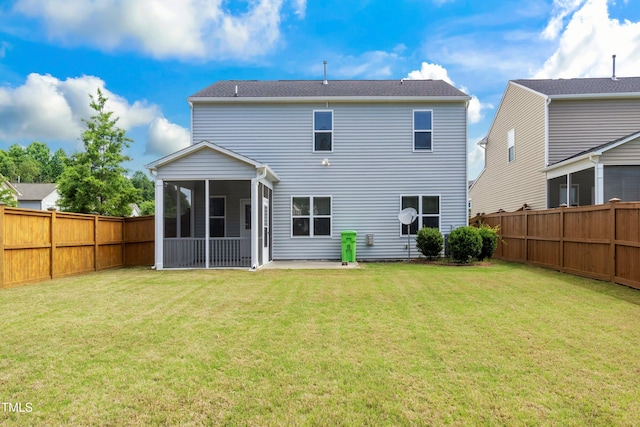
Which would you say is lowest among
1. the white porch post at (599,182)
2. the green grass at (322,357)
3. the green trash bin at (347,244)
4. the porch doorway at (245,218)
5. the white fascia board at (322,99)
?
the green grass at (322,357)

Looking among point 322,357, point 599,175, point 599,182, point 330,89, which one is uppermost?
point 330,89

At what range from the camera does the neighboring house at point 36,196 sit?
34.8m

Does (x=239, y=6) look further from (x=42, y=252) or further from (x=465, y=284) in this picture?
(x=465, y=284)

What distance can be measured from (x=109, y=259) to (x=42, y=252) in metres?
A: 2.71

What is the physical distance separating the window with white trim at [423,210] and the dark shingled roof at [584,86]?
21.1 ft

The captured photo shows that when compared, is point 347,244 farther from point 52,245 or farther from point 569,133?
point 569,133

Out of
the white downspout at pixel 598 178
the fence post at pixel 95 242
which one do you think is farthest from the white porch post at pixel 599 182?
the fence post at pixel 95 242

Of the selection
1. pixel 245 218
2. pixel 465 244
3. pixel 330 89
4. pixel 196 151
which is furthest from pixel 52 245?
pixel 465 244

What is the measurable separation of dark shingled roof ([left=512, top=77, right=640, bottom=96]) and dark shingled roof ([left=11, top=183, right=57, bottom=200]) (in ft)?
136

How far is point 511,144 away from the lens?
17.0 m

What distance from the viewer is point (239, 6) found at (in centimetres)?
1295

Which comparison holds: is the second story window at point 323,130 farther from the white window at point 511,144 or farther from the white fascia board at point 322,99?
the white window at point 511,144

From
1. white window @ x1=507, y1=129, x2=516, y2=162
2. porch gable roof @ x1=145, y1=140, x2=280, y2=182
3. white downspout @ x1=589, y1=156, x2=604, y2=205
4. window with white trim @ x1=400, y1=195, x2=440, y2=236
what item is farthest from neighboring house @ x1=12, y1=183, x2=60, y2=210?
white downspout @ x1=589, y1=156, x2=604, y2=205

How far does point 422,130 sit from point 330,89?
3.85 meters
